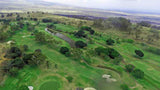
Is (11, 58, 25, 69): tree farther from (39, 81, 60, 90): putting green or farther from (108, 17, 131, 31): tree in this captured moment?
(108, 17, 131, 31): tree

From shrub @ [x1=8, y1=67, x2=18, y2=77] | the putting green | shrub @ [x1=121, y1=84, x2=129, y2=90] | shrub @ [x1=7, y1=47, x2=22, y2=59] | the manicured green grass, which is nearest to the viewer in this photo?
the putting green

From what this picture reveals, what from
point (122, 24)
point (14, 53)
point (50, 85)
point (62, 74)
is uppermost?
point (122, 24)

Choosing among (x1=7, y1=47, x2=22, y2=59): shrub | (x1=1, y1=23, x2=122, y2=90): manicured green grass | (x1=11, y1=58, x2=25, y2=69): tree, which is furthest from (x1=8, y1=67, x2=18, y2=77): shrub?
(x1=7, y1=47, x2=22, y2=59): shrub

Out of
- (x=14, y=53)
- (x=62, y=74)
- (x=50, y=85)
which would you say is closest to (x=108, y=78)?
(x=62, y=74)

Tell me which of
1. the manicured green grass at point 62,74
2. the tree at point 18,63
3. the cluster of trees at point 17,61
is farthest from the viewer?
the tree at point 18,63

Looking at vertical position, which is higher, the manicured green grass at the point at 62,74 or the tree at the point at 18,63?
the tree at the point at 18,63

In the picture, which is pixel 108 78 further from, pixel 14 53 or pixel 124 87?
pixel 14 53

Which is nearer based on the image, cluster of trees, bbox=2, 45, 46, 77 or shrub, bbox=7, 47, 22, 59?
cluster of trees, bbox=2, 45, 46, 77

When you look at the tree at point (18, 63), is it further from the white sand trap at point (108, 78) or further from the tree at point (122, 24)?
the tree at point (122, 24)

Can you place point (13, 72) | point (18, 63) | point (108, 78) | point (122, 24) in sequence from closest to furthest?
point (13, 72) < point (18, 63) < point (108, 78) < point (122, 24)

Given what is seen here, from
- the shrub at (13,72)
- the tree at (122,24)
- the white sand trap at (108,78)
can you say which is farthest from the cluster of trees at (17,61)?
the tree at (122,24)

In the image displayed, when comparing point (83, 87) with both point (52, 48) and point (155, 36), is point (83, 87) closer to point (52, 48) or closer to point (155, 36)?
point (52, 48)
